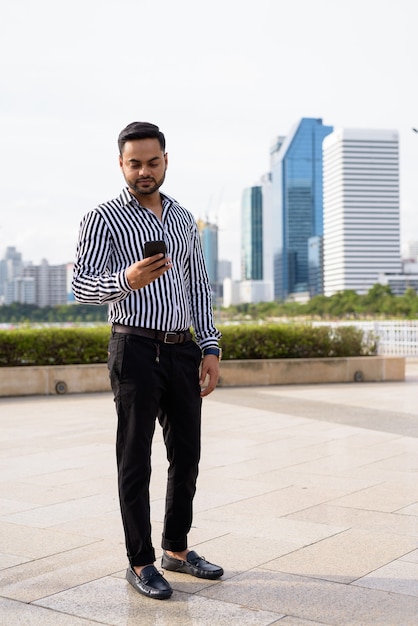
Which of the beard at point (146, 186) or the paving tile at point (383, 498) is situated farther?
the paving tile at point (383, 498)

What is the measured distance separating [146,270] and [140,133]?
2.22 ft

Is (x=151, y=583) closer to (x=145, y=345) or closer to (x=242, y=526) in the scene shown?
(x=145, y=345)

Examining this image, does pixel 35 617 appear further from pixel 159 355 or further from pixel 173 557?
pixel 159 355

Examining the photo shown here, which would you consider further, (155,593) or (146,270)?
(155,593)

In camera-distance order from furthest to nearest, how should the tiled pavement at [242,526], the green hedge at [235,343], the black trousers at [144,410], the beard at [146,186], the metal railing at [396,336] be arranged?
the metal railing at [396,336]
the green hedge at [235,343]
the beard at [146,186]
the black trousers at [144,410]
the tiled pavement at [242,526]

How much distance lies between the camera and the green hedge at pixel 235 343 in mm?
12578

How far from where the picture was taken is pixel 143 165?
363 centimetres

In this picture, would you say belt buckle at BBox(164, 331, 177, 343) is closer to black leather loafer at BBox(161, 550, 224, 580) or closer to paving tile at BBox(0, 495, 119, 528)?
black leather loafer at BBox(161, 550, 224, 580)

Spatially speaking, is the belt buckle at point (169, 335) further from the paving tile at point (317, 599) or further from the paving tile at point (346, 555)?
the paving tile at point (346, 555)

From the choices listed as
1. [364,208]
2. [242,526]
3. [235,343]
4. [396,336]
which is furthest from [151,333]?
[364,208]

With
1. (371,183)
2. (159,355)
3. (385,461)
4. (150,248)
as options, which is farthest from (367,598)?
(371,183)

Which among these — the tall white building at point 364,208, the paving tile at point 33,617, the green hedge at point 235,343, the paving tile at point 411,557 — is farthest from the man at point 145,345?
the tall white building at point 364,208

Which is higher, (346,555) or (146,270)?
(146,270)

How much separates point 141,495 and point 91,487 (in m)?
2.40
